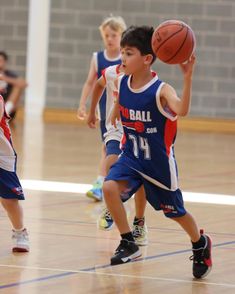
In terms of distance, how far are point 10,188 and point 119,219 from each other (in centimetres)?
67

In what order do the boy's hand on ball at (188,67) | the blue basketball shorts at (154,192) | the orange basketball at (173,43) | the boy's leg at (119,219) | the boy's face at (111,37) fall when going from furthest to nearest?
the boy's face at (111,37) → the boy's leg at (119,219) → the blue basketball shorts at (154,192) → the orange basketball at (173,43) → the boy's hand on ball at (188,67)

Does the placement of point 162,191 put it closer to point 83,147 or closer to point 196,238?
point 196,238

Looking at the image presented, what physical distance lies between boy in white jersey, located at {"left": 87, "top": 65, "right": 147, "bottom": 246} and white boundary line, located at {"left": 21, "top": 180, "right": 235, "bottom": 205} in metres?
1.19

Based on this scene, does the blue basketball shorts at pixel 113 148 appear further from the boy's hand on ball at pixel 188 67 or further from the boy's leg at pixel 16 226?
the boy's hand on ball at pixel 188 67

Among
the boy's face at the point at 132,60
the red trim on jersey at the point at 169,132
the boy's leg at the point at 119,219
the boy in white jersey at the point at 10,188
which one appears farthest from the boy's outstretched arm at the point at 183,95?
the boy in white jersey at the point at 10,188

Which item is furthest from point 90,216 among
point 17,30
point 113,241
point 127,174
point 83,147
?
point 17,30

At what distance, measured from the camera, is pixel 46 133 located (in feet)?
45.5

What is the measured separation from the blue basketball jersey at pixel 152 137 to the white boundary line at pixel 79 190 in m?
2.60

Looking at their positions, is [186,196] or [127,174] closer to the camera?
[127,174]

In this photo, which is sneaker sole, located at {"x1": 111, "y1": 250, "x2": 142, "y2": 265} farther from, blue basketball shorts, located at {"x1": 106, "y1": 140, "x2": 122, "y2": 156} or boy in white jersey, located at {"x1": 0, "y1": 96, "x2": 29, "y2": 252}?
blue basketball shorts, located at {"x1": 106, "y1": 140, "x2": 122, "y2": 156}

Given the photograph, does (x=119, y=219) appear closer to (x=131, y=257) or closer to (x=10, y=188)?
(x=131, y=257)

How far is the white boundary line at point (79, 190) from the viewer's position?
7680mm

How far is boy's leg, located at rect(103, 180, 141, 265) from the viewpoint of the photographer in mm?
5051

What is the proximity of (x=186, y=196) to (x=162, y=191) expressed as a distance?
9.48 feet
